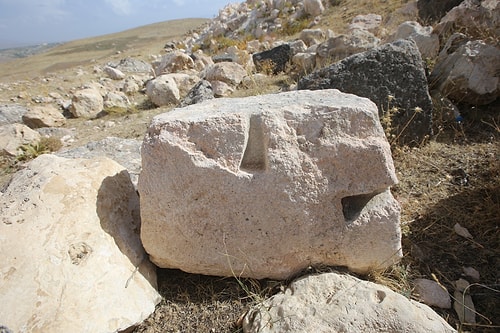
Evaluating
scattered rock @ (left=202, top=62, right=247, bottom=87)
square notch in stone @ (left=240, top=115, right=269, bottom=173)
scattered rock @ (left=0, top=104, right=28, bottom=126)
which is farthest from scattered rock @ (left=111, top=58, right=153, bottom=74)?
square notch in stone @ (left=240, top=115, right=269, bottom=173)

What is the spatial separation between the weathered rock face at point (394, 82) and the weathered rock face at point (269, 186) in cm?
140

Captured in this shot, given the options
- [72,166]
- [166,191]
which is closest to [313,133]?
[166,191]

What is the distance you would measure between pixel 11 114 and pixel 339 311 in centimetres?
637

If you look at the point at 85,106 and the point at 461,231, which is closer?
the point at 461,231

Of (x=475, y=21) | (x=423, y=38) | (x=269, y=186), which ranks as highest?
(x=475, y=21)

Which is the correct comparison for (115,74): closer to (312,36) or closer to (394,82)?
(312,36)

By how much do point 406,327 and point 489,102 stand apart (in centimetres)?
294

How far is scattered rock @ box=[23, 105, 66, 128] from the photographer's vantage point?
5.18 meters

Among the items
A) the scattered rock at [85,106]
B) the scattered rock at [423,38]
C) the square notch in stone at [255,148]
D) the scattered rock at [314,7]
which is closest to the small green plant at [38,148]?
the scattered rock at [85,106]

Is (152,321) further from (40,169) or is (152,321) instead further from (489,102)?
(489,102)

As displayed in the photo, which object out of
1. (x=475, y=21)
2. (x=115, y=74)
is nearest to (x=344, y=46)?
(x=475, y=21)

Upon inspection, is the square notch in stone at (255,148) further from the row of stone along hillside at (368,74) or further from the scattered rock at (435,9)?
the scattered rock at (435,9)

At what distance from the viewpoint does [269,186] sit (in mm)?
1613

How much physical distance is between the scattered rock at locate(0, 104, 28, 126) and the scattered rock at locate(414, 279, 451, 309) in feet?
20.4
